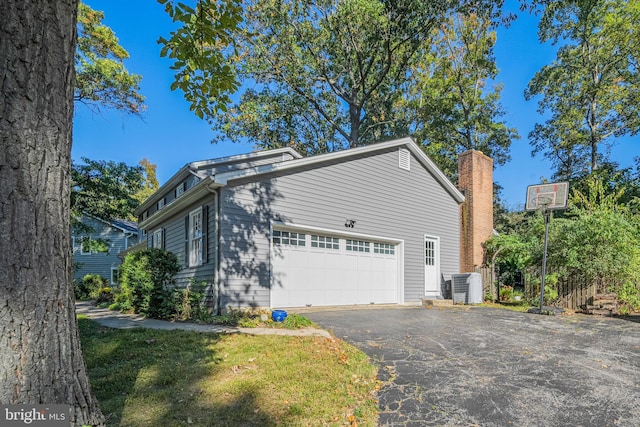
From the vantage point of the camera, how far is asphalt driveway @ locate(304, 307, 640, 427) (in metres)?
3.28

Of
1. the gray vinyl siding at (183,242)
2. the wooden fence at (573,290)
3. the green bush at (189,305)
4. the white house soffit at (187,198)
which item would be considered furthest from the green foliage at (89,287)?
the wooden fence at (573,290)

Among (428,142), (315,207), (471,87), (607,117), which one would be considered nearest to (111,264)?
(315,207)

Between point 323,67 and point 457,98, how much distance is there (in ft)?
30.1

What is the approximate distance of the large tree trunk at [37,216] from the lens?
6.29ft

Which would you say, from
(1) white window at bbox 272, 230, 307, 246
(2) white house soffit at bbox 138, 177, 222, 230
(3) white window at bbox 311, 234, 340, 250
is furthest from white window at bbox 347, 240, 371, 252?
(2) white house soffit at bbox 138, 177, 222, 230

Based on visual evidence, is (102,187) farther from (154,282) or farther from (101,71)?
(154,282)

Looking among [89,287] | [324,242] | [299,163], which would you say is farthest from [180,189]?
→ [89,287]

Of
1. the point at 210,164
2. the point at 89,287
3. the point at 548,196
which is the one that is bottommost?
the point at 89,287

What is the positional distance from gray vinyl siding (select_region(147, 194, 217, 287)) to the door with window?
302 inches

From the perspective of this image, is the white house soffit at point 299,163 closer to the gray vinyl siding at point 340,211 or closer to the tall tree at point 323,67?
the gray vinyl siding at point 340,211

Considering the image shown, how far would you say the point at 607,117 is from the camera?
71.6 ft

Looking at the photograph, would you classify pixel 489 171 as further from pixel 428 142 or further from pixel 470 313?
pixel 428 142

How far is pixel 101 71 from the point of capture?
1558 centimetres

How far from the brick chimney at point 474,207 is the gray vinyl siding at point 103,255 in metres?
22.1
